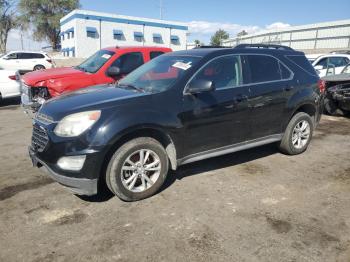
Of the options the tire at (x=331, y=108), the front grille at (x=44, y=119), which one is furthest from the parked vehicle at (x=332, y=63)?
A: the front grille at (x=44, y=119)

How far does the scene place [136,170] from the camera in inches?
161

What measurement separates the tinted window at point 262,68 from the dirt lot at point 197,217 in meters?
1.36

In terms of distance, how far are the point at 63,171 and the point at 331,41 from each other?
104ft

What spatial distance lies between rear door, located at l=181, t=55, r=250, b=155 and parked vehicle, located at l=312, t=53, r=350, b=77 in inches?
317

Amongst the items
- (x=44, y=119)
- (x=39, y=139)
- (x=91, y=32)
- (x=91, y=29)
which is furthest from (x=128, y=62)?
(x=91, y=32)

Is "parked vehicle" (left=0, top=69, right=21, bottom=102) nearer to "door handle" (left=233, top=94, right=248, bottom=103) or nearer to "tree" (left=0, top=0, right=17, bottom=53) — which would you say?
"door handle" (left=233, top=94, right=248, bottom=103)

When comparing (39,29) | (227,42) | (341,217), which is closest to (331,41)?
(227,42)

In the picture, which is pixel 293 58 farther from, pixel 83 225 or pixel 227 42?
pixel 227 42

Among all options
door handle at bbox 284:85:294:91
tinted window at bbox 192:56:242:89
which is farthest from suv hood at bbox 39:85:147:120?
door handle at bbox 284:85:294:91

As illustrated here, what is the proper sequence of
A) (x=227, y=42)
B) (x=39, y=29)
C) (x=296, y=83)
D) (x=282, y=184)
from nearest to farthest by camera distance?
1. (x=282, y=184)
2. (x=296, y=83)
3. (x=227, y=42)
4. (x=39, y=29)

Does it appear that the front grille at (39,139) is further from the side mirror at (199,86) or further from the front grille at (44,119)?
the side mirror at (199,86)

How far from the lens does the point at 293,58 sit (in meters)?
5.73

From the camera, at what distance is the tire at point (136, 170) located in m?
3.91

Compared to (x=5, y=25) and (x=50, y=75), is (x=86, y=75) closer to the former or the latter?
(x=50, y=75)
